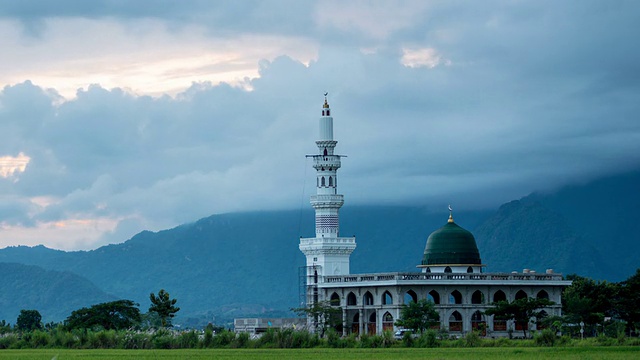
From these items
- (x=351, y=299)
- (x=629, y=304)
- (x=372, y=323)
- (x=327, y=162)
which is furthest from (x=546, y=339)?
(x=327, y=162)

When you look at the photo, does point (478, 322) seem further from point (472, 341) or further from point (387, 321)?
point (472, 341)

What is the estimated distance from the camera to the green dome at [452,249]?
14462cm

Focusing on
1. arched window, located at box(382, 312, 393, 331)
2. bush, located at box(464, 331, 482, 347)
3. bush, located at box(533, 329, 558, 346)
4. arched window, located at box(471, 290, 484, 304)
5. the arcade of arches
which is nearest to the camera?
bush, located at box(533, 329, 558, 346)

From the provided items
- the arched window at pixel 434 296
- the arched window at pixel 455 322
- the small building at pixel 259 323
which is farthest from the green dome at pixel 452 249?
the small building at pixel 259 323

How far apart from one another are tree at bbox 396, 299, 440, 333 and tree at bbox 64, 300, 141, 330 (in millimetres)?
30259

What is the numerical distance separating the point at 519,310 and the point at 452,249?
1622 centimetres

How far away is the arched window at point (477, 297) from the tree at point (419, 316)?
31.6ft

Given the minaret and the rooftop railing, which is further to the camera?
the minaret

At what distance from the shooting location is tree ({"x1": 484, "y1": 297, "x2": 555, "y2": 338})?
429ft

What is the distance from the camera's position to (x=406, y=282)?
437 ft

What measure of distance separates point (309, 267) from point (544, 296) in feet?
91.9

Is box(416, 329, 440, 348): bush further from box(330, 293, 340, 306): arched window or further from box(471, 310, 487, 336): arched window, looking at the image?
box(330, 293, 340, 306): arched window

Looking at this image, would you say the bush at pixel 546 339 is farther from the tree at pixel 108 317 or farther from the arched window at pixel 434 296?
the tree at pixel 108 317

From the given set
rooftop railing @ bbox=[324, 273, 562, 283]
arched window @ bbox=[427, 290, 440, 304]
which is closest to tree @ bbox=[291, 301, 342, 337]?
rooftop railing @ bbox=[324, 273, 562, 283]
